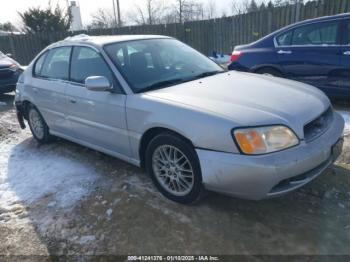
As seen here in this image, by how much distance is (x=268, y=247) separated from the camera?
2680 mm

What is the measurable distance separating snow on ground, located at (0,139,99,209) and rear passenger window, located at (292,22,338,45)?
14.3ft

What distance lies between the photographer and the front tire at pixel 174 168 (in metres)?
3.00

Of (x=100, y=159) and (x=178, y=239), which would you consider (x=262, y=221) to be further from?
(x=100, y=159)

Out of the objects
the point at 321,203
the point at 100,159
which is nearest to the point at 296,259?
the point at 321,203

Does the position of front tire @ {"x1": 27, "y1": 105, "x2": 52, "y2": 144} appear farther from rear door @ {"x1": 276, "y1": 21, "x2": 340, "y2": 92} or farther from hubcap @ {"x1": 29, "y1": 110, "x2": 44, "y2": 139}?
rear door @ {"x1": 276, "y1": 21, "x2": 340, "y2": 92}

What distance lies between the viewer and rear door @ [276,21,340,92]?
18.7ft

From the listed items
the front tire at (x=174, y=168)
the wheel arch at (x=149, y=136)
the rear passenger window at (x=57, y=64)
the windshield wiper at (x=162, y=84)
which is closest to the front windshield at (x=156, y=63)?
the windshield wiper at (x=162, y=84)

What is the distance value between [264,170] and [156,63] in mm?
1907

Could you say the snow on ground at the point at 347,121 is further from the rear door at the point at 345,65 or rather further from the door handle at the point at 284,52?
the door handle at the point at 284,52

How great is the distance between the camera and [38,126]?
5.26 m

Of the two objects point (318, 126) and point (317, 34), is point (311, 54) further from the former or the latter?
point (318, 126)

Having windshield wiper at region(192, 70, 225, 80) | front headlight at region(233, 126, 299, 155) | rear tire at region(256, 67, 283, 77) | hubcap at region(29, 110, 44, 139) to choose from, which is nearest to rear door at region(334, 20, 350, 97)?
rear tire at region(256, 67, 283, 77)

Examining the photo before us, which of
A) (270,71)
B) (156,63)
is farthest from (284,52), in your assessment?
(156,63)

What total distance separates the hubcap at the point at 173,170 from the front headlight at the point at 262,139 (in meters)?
0.58
